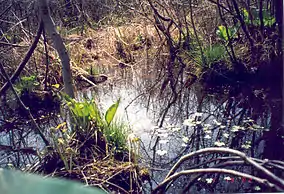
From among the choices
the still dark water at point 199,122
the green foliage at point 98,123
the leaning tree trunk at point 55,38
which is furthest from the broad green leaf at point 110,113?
the leaning tree trunk at point 55,38

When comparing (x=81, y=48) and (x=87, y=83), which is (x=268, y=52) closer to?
(x=87, y=83)

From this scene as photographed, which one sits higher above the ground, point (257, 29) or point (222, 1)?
point (222, 1)

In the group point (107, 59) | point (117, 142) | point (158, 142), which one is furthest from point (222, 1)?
point (117, 142)

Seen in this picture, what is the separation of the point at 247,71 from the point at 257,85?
0.56ft

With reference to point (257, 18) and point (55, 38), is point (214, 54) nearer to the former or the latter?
point (257, 18)

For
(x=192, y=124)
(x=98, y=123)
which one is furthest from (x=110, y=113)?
(x=192, y=124)

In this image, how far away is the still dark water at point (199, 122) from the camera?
2221 mm

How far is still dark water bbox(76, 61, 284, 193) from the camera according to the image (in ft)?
7.29

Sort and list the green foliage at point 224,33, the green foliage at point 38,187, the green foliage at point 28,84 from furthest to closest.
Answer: the green foliage at point 224,33, the green foliage at point 28,84, the green foliage at point 38,187

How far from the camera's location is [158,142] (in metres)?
2.57

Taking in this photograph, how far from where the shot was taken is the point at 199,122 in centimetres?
289

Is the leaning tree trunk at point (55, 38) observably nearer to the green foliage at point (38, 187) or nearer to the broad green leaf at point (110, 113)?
the broad green leaf at point (110, 113)

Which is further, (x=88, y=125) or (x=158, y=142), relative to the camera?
(x=158, y=142)

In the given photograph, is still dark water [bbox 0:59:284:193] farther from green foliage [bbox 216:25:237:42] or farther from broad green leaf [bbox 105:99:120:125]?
green foliage [bbox 216:25:237:42]
